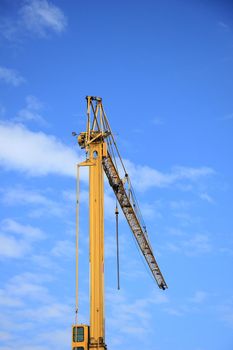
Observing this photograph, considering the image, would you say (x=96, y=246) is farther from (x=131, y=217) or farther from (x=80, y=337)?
(x=131, y=217)

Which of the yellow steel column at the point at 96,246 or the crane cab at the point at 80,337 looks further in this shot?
the yellow steel column at the point at 96,246

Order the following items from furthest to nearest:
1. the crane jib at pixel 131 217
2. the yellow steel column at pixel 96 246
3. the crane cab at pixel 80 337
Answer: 1. the crane jib at pixel 131 217
2. the yellow steel column at pixel 96 246
3. the crane cab at pixel 80 337

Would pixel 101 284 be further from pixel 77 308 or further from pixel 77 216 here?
pixel 77 216

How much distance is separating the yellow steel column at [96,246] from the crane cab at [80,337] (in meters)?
0.52

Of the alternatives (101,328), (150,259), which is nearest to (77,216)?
(101,328)

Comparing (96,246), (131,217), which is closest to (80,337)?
(96,246)

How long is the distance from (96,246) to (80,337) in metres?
6.47

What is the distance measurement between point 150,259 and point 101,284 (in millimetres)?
16806

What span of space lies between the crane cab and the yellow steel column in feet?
1.70

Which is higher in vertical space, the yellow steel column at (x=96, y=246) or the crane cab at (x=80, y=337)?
the yellow steel column at (x=96, y=246)

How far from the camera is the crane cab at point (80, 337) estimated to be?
122 ft

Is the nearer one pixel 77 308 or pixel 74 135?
pixel 77 308

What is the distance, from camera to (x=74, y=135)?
44062 mm

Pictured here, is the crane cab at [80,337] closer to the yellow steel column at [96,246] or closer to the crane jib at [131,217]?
the yellow steel column at [96,246]
